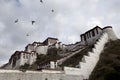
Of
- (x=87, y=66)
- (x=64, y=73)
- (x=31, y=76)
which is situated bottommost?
Result: (x=31, y=76)

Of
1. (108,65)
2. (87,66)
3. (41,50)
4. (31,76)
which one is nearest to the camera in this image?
(31,76)

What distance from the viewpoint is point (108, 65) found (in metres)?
34.1

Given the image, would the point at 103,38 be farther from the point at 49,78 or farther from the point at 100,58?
the point at 49,78

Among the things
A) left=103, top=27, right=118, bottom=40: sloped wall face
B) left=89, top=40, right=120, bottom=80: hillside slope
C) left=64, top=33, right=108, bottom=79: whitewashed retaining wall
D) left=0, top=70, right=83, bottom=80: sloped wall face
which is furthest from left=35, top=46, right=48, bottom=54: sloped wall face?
left=0, top=70, right=83, bottom=80: sloped wall face

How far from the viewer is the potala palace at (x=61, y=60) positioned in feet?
89.8

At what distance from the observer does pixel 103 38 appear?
50219 mm

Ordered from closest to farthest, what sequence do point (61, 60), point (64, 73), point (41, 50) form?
point (64, 73) < point (61, 60) < point (41, 50)

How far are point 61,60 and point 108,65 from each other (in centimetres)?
1940

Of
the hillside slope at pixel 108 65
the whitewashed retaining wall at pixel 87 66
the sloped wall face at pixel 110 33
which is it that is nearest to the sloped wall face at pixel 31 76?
the whitewashed retaining wall at pixel 87 66

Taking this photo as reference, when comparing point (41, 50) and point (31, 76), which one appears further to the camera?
point (41, 50)

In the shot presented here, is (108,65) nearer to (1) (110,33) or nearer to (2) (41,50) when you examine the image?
(1) (110,33)

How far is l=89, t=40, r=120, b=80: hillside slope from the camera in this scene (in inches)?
1129

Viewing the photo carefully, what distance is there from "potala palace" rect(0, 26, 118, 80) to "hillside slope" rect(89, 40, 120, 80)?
1021 millimetres

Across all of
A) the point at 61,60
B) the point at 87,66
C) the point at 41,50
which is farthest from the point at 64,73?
the point at 41,50
